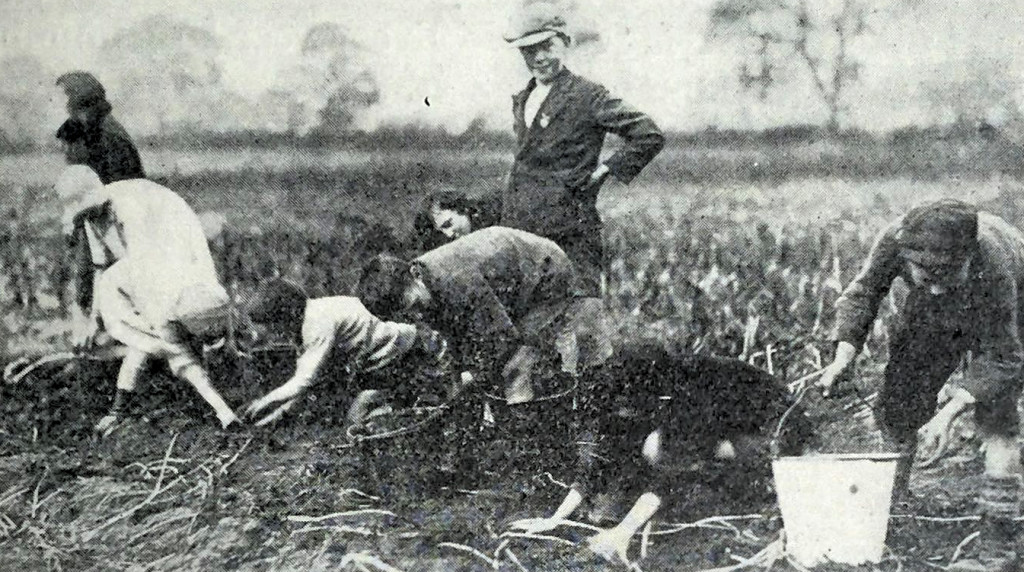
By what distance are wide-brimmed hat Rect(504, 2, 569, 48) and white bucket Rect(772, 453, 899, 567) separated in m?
2.12

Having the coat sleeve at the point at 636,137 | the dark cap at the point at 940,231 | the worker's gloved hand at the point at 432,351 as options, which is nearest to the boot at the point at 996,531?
the dark cap at the point at 940,231

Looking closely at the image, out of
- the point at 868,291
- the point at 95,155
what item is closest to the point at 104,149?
the point at 95,155

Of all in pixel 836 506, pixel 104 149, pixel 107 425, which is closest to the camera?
pixel 836 506

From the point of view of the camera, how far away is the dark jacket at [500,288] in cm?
482

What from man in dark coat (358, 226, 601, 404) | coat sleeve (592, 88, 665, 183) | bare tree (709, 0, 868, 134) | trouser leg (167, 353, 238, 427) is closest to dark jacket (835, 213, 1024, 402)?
bare tree (709, 0, 868, 134)

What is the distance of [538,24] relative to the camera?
194 inches

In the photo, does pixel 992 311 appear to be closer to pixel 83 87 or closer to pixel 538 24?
pixel 538 24

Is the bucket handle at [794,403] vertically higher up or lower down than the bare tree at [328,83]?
lower down

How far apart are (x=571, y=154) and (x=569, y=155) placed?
0.01 meters

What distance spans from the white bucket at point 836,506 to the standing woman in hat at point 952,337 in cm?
23

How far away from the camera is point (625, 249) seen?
491 cm

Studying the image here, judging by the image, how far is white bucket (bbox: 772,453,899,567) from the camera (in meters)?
4.59

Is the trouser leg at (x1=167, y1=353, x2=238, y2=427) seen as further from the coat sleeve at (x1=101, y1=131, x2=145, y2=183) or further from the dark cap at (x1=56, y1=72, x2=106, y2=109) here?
the dark cap at (x1=56, y1=72, x2=106, y2=109)

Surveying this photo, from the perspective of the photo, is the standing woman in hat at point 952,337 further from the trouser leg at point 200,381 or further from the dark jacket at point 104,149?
the dark jacket at point 104,149
